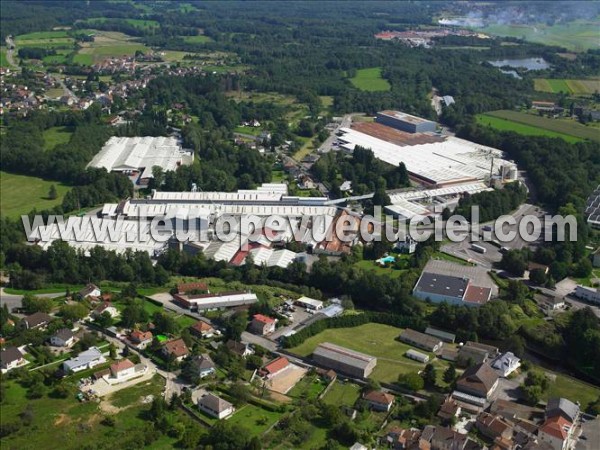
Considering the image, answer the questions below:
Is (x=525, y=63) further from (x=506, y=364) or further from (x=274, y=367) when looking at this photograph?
(x=274, y=367)

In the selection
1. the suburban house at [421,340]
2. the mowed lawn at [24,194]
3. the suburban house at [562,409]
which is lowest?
the mowed lawn at [24,194]

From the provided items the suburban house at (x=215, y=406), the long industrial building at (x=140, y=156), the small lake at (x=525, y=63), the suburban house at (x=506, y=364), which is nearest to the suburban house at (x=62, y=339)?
the suburban house at (x=215, y=406)

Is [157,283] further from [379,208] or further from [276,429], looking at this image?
[379,208]

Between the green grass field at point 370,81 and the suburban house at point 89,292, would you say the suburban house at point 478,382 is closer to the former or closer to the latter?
the suburban house at point 89,292

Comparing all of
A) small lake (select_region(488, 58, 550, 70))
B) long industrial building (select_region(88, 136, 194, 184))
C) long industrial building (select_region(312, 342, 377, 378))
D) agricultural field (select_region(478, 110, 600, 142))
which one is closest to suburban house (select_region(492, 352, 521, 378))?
long industrial building (select_region(312, 342, 377, 378))

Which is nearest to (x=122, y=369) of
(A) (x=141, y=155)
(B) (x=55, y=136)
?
(A) (x=141, y=155)

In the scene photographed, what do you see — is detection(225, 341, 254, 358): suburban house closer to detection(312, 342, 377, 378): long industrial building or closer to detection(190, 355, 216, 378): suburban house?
detection(190, 355, 216, 378): suburban house

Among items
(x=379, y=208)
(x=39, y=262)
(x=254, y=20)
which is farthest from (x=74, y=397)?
(x=254, y=20)
